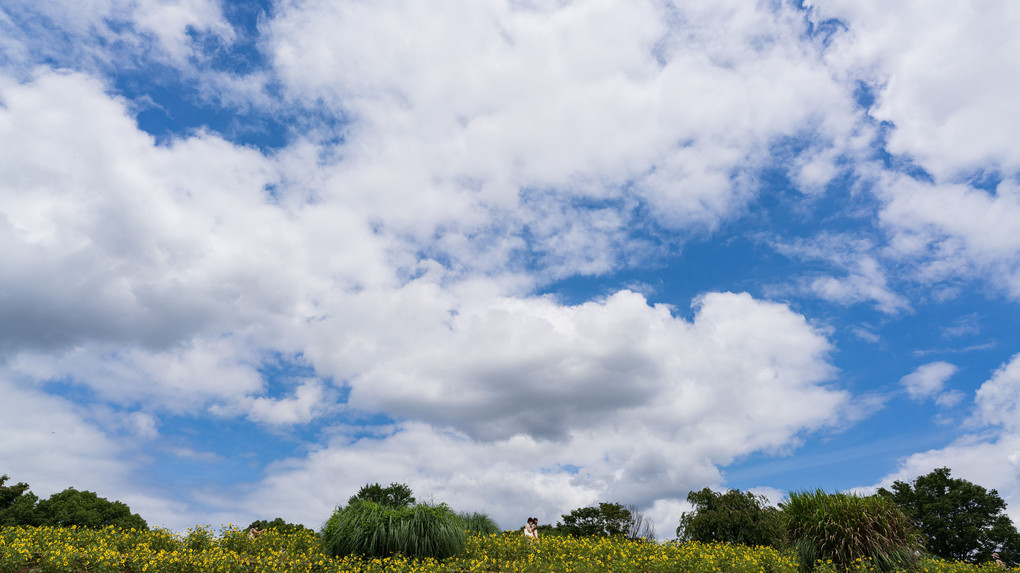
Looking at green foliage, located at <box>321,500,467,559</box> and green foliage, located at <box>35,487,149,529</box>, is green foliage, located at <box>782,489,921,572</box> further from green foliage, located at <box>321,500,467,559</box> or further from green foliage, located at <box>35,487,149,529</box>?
green foliage, located at <box>35,487,149,529</box>

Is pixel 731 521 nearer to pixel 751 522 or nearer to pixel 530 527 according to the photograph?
pixel 751 522

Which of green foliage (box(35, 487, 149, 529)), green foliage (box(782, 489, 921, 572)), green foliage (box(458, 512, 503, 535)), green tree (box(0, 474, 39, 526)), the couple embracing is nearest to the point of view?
green foliage (box(782, 489, 921, 572))

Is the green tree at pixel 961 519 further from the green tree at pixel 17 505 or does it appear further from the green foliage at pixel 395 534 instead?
the green tree at pixel 17 505

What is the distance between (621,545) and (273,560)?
959cm

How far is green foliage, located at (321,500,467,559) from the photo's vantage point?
1553cm

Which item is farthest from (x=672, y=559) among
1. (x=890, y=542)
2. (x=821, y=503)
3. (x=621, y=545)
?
(x=890, y=542)

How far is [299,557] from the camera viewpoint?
1522 cm

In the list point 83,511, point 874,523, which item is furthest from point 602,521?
point 83,511

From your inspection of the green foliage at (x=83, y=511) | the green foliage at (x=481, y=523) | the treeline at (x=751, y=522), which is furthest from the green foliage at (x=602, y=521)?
the green foliage at (x=83, y=511)

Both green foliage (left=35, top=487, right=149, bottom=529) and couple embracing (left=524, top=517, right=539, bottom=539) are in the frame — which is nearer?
couple embracing (left=524, top=517, right=539, bottom=539)

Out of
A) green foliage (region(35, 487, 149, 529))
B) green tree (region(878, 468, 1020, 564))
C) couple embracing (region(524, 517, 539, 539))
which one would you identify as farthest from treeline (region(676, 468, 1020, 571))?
green foliage (region(35, 487, 149, 529))

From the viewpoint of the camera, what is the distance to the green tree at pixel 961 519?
30.9 metres

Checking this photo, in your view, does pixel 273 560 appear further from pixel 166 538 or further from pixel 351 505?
pixel 166 538

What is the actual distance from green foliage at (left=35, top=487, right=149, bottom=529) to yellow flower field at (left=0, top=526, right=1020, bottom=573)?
1615 centimetres
